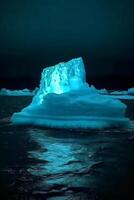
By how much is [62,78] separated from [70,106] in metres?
2.23

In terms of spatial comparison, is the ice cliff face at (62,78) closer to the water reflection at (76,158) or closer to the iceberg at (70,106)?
the iceberg at (70,106)

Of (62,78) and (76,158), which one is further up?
(62,78)

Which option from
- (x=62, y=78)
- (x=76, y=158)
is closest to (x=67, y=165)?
(x=76, y=158)

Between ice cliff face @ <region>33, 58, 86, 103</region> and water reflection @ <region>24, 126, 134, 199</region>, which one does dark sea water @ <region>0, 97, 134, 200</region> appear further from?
ice cliff face @ <region>33, 58, 86, 103</region>

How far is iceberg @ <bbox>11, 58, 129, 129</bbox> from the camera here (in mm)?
14508

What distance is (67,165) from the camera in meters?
8.91

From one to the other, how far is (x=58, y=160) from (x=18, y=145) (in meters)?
2.75

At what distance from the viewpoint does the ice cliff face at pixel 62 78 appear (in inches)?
644

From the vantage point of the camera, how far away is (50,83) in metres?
16.5

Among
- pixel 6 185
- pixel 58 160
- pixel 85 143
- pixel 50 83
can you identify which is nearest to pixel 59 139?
pixel 85 143

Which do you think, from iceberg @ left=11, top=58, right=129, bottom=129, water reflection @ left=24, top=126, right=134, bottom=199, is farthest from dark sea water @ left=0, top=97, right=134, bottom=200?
iceberg @ left=11, top=58, right=129, bottom=129

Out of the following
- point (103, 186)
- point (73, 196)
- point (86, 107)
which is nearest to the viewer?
point (73, 196)

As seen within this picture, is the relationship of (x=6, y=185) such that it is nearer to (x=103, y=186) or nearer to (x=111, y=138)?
(x=103, y=186)

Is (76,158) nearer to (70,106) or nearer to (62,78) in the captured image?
(70,106)
